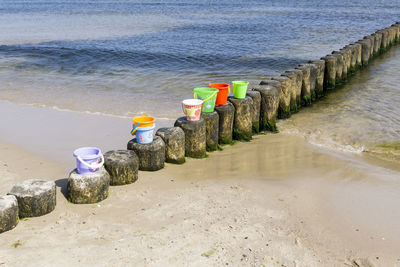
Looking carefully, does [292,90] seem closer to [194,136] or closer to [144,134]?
[194,136]

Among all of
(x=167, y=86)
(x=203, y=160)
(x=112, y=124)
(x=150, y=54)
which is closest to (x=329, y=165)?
(x=203, y=160)

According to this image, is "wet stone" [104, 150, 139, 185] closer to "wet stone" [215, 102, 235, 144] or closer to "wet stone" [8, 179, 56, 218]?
"wet stone" [8, 179, 56, 218]

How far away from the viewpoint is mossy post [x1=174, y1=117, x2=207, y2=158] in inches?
259

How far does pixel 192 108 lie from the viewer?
21.2 feet

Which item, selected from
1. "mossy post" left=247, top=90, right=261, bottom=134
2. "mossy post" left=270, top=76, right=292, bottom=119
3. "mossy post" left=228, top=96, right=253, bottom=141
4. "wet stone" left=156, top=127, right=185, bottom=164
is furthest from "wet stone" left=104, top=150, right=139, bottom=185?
"mossy post" left=270, top=76, right=292, bottom=119

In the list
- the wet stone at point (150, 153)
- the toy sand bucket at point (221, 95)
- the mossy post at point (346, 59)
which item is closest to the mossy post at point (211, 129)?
the toy sand bucket at point (221, 95)

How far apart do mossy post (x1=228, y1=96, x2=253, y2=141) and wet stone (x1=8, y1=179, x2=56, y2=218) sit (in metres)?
3.65

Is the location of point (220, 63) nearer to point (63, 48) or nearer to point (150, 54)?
point (150, 54)

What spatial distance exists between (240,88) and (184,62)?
9.50 meters

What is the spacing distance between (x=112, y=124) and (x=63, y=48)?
12209 millimetres

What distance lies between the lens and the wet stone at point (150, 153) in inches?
237

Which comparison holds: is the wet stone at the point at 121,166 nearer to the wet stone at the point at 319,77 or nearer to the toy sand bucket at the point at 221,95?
the toy sand bucket at the point at 221,95

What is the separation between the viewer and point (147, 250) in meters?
4.21

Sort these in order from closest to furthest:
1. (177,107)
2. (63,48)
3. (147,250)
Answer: (147,250)
(177,107)
(63,48)
